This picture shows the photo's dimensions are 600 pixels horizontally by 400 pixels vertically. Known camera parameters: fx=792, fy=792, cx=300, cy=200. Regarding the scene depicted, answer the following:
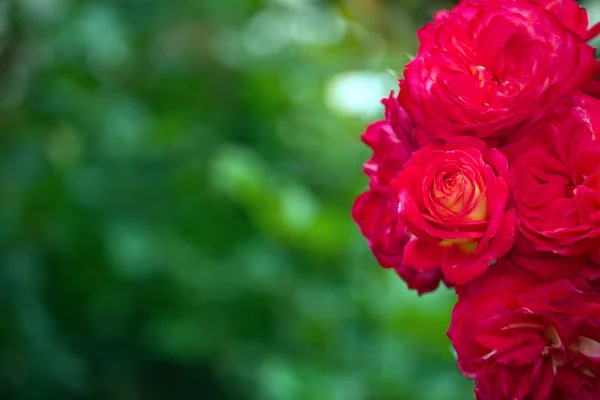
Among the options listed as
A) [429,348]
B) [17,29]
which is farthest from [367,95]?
[17,29]

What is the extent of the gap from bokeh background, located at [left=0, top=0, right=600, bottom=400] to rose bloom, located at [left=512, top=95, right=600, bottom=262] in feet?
3.25

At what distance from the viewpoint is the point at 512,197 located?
1.54ft

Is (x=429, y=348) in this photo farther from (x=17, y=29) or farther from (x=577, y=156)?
(x=17, y=29)

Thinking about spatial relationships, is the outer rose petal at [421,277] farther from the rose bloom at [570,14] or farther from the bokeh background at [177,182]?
the bokeh background at [177,182]

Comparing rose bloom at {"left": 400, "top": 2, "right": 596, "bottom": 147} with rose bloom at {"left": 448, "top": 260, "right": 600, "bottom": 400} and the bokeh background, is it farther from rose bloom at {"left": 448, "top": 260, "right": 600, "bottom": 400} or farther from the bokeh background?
the bokeh background

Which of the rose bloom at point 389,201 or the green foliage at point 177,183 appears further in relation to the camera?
the green foliage at point 177,183

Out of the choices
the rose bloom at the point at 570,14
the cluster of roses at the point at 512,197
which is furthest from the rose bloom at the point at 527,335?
the rose bloom at the point at 570,14

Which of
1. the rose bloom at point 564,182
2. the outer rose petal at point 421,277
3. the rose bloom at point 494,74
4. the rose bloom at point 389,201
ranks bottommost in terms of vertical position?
the outer rose petal at point 421,277

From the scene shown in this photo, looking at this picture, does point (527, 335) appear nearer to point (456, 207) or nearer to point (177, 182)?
point (456, 207)

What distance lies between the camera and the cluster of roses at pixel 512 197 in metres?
0.46

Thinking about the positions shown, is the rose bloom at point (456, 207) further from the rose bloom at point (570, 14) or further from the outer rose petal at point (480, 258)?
the rose bloom at point (570, 14)

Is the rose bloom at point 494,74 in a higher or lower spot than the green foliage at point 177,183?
higher

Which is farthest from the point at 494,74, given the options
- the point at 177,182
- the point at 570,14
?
the point at 177,182

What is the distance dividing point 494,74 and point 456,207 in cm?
9
